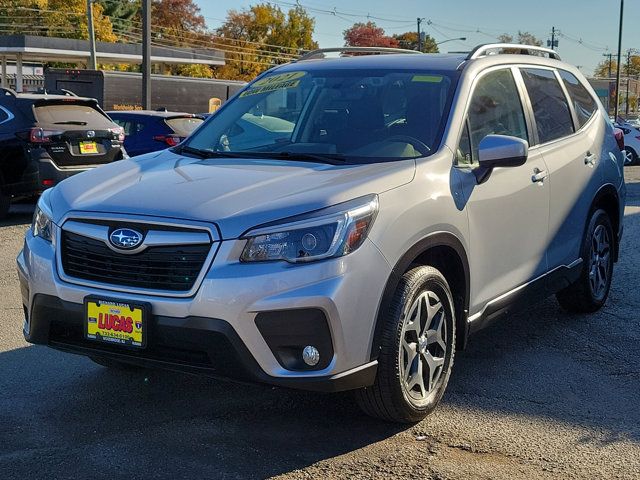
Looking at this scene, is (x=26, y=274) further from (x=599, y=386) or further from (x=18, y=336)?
(x=599, y=386)

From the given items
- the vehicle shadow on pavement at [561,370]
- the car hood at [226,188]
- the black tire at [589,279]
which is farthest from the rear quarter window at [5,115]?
the black tire at [589,279]

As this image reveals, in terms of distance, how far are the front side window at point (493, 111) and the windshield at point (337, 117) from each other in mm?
191

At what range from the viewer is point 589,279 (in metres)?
6.00

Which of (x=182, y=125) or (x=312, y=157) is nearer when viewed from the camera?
(x=312, y=157)

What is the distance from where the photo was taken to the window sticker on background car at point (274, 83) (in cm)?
523

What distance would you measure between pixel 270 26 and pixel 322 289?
244ft

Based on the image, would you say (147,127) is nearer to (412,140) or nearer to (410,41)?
(412,140)

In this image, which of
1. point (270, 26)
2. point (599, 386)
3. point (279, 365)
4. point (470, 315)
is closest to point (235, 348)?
point (279, 365)

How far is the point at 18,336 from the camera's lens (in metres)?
5.43

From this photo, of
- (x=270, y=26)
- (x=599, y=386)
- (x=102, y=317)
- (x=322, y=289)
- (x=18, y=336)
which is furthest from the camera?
(x=270, y=26)

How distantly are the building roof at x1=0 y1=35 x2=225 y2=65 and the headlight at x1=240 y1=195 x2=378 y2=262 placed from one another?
43291mm

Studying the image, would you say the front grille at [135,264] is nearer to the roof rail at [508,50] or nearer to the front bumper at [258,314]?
the front bumper at [258,314]

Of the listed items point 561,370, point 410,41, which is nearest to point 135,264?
point 561,370

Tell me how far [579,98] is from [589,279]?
4.27 feet
